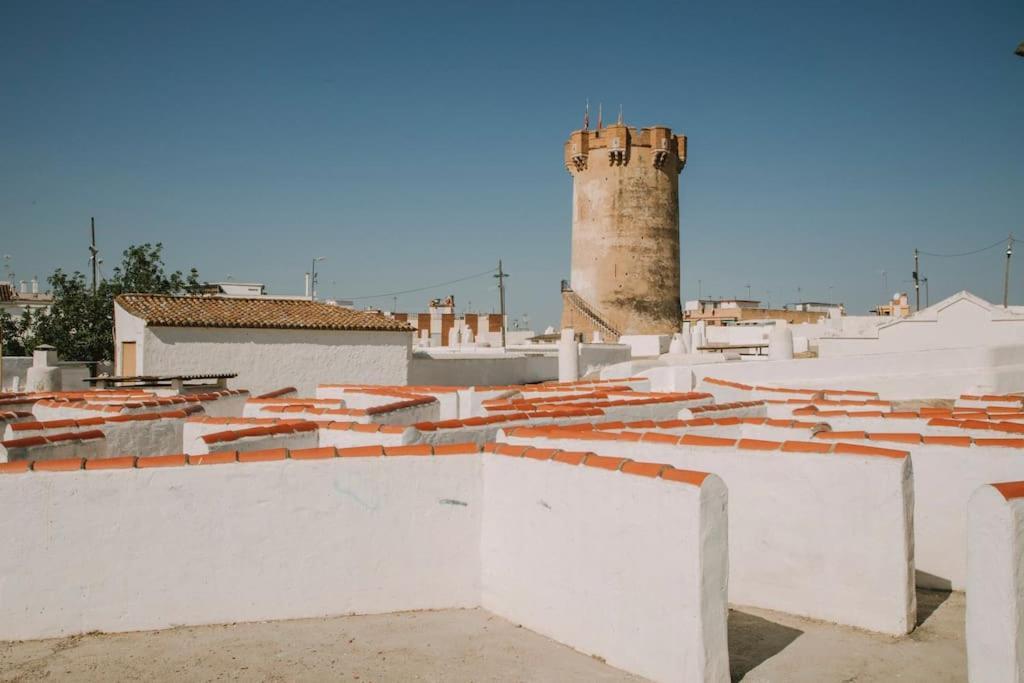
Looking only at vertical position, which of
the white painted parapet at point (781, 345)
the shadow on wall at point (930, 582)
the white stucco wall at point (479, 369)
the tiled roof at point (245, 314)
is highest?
the tiled roof at point (245, 314)

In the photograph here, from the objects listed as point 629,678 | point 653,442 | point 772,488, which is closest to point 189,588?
point 629,678

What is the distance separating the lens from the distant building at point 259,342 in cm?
1981

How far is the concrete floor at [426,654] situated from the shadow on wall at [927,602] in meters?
0.10

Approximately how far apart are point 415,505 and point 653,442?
2.02 meters

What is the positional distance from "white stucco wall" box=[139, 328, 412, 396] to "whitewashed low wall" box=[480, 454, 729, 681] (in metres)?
15.8

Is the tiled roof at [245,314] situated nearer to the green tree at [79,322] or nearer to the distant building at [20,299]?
the green tree at [79,322]

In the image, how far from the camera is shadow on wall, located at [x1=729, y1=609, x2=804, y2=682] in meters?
5.11

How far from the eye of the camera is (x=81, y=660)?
5113 millimetres

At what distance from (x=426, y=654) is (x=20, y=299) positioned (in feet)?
199

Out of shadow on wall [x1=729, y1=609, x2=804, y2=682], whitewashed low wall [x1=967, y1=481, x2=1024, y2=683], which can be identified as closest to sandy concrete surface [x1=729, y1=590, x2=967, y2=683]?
shadow on wall [x1=729, y1=609, x2=804, y2=682]

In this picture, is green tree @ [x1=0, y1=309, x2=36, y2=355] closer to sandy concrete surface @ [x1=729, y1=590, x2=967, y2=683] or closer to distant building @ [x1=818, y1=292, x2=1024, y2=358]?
distant building @ [x1=818, y1=292, x2=1024, y2=358]

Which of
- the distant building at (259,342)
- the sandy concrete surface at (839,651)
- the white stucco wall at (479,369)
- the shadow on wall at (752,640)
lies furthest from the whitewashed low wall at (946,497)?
the white stucco wall at (479,369)

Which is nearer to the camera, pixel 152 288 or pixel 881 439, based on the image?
pixel 881 439

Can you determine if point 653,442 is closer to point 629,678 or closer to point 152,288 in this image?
point 629,678
